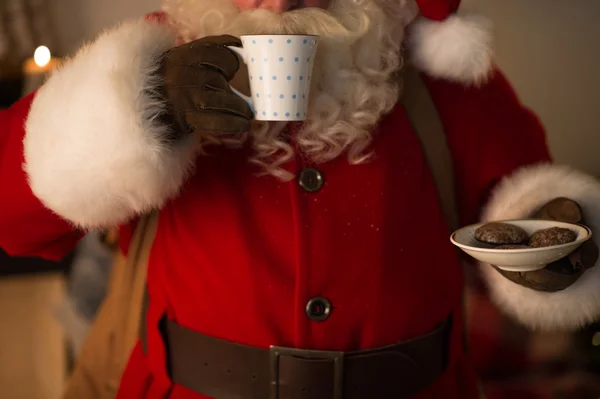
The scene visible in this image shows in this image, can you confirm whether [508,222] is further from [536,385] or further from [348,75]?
[536,385]

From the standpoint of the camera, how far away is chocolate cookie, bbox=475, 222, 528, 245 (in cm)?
78

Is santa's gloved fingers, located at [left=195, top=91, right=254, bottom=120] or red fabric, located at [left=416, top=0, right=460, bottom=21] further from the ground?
red fabric, located at [left=416, top=0, right=460, bottom=21]

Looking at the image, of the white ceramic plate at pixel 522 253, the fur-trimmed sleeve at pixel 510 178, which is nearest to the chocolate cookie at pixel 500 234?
the white ceramic plate at pixel 522 253

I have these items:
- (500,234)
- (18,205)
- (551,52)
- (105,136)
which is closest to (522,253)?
(500,234)

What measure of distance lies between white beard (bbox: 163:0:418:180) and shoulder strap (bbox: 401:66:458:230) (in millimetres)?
49

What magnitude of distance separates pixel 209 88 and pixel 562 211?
53 centimetres

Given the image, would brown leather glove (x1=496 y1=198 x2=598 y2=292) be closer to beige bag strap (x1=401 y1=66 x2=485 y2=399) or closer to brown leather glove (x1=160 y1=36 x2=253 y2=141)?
beige bag strap (x1=401 y1=66 x2=485 y2=399)

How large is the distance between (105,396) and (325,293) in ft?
1.70

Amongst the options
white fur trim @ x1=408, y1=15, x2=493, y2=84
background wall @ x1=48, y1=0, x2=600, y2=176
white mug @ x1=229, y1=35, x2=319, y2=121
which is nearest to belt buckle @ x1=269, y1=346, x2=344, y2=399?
white mug @ x1=229, y1=35, x2=319, y2=121

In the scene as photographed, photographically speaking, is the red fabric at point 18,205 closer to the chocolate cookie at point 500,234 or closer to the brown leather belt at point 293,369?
the brown leather belt at point 293,369

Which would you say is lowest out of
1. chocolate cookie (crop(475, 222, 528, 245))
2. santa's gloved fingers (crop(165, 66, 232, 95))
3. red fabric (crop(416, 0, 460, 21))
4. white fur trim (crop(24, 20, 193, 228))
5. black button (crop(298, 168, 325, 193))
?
chocolate cookie (crop(475, 222, 528, 245))

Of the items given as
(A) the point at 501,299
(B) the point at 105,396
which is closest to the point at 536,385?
(A) the point at 501,299

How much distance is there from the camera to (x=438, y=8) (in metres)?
0.87

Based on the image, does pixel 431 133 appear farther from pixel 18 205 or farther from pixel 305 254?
pixel 18 205
